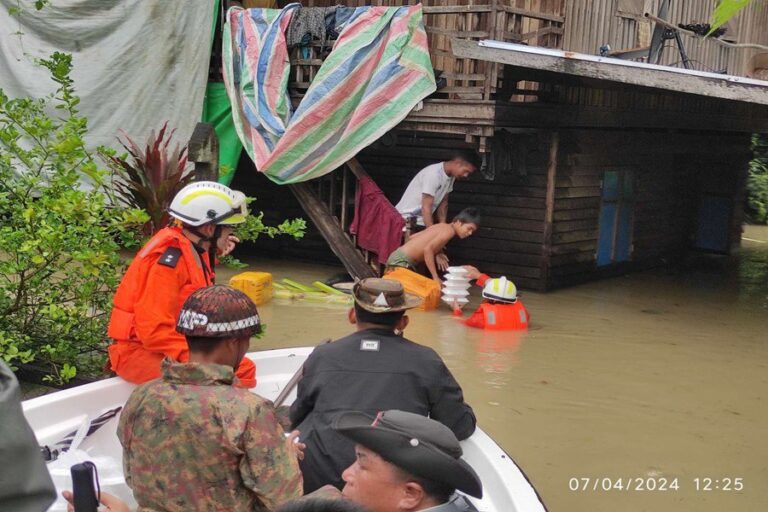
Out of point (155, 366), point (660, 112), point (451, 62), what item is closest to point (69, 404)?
point (155, 366)

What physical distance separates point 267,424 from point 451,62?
8.39 m

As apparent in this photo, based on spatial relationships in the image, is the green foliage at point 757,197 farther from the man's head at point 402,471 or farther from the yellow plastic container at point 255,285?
the man's head at point 402,471

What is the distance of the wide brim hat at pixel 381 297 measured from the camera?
394 cm

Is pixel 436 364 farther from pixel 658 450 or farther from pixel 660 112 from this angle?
pixel 660 112

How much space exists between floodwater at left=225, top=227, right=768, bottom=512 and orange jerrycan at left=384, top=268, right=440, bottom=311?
185 millimetres

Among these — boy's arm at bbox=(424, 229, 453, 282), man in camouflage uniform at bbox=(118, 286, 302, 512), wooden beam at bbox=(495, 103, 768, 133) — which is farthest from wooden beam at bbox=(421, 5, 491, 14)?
man in camouflage uniform at bbox=(118, 286, 302, 512)

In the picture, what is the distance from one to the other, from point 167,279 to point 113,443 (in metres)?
0.85

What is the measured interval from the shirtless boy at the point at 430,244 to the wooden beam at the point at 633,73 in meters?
1.94

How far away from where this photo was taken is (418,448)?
228 cm

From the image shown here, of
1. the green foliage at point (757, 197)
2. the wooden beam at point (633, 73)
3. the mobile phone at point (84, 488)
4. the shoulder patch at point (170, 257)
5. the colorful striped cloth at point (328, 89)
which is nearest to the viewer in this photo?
the mobile phone at point (84, 488)

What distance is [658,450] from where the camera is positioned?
20.9 ft

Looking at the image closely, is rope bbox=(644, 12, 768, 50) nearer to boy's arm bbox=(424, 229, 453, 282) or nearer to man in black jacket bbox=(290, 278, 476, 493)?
man in black jacket bbox=(290, 278, 476, 493)

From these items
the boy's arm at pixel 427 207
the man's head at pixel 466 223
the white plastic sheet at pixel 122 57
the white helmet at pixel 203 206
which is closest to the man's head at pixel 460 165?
the boy's arm at pixel 427 207

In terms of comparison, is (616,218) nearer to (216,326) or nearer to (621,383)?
(621,383)
